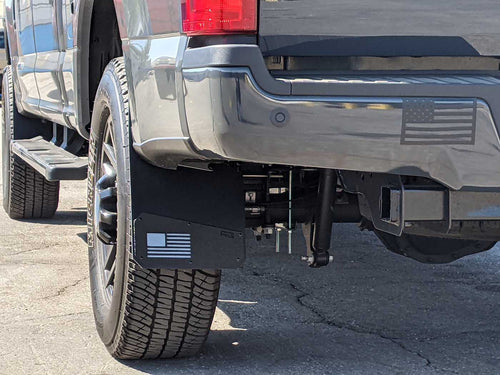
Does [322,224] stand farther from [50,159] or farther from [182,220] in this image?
[50,159]

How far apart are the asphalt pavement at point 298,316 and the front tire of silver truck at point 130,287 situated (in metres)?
0.11

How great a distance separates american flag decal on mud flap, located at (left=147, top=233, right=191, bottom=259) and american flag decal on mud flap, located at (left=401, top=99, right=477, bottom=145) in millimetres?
933

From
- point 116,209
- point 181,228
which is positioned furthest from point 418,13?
point 116,209

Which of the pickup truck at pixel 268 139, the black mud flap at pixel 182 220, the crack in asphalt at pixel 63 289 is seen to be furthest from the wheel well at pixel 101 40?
the black mud flap at pixel 182 220

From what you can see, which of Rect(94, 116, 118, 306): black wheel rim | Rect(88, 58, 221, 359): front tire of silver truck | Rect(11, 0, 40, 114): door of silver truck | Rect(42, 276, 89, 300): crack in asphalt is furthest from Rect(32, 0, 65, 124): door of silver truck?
Rect(88, 58, 221, 359): front tire of silver truck

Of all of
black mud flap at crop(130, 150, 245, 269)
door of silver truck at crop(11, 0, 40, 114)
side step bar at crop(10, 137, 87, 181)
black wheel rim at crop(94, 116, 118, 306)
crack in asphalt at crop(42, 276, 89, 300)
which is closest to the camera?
black mud flap at crop(130, 150, 245, 269)

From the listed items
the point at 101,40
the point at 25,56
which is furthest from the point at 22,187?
the point at 101,40

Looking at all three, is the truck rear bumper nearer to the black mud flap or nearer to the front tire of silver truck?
the black mud flap

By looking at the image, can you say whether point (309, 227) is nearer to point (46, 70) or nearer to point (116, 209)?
point (116, 209)

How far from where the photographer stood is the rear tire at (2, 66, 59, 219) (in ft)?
22.4

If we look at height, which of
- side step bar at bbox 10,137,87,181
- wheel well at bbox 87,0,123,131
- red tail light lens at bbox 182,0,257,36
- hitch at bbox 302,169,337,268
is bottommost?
side step bar at bbox 10,137,87,181

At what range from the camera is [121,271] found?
360cm

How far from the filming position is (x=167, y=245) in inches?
133

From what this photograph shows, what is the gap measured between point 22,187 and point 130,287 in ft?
11.6
